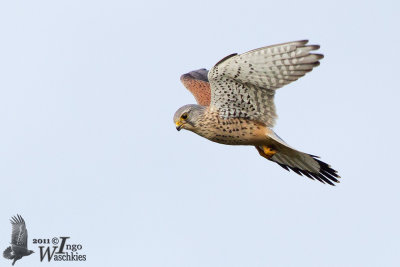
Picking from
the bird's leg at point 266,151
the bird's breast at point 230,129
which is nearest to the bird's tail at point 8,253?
the bird's breast at point 230,129

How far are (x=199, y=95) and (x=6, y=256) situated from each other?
15.8ft

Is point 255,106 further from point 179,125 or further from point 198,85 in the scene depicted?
point 198,85

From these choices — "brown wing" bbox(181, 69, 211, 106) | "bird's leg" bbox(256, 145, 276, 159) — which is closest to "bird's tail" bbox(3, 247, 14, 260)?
"brown wing" bbox(181, 69, 211, 106)

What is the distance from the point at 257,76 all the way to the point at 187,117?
4.13 ft

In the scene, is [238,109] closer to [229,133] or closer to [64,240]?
[229,133]

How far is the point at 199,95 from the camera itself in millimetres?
13922

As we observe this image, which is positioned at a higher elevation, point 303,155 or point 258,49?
point 258,49

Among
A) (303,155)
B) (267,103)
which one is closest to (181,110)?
(267,103)

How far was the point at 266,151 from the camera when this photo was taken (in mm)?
12477

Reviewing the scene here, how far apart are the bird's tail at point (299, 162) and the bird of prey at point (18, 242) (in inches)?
204

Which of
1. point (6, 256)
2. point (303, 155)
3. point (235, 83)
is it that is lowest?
point (6, 256)

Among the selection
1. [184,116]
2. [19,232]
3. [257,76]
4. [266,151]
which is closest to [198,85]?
[266,151]

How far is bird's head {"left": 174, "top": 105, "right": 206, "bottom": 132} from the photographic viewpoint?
11.8 m

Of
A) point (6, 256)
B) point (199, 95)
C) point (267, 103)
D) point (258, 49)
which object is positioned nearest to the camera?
point (258, 49)
